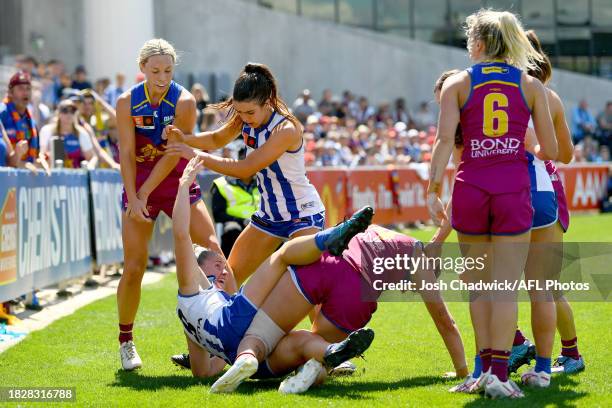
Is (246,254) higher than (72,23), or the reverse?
(72,23)

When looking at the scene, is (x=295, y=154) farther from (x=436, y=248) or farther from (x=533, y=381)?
(x=533, y=381)

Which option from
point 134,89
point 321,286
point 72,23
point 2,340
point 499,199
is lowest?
point 2,340

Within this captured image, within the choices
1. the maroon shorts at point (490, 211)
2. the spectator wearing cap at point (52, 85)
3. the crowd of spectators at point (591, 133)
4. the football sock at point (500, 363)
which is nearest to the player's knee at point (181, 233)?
the maroon shorts at point (490, 211)

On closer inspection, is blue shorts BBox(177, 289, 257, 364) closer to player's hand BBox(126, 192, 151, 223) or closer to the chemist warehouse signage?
player's hand BBox(126, 192, 151, 223)

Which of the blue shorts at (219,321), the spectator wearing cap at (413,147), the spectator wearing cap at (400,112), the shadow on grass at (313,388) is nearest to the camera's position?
the shadow on grass at (313,388)

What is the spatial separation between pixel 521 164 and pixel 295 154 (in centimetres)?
186

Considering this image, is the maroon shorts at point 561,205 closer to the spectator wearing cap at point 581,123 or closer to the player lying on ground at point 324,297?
the player lying on ground at point 324,297

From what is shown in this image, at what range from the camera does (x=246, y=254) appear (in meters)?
7.56

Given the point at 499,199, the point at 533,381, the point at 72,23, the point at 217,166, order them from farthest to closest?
the point at 72,23
the point at 217,166
the point at 533,381
the point at 499,199

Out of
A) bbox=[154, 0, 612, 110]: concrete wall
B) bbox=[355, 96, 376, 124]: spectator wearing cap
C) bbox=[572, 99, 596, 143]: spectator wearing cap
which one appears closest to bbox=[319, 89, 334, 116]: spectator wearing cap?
bbox=[355, 96, 376, 124]: spectator wearing cap

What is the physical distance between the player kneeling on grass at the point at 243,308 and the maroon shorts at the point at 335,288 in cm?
9

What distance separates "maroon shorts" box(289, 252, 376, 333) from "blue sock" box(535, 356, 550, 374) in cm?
107

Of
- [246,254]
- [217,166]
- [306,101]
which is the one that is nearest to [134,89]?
[217,166]

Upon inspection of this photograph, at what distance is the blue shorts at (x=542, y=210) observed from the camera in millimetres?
6469
